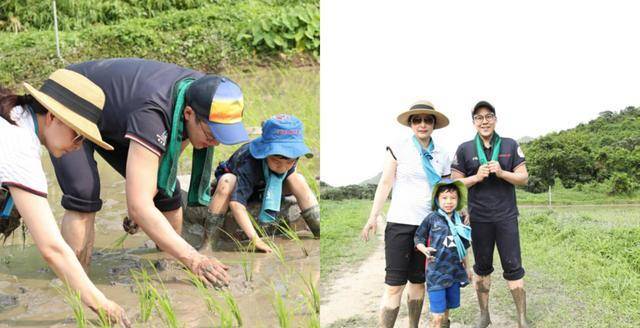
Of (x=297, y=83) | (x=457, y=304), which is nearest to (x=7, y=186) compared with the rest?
(x=457, y=304)

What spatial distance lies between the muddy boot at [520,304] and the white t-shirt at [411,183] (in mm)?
596

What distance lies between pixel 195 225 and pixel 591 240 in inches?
87.8

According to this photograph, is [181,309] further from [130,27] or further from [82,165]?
[130,27]

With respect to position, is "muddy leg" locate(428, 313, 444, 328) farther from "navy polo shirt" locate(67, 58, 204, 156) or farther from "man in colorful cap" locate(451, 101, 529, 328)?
"navy polo shirt" locate(67, 58, 204, 156)

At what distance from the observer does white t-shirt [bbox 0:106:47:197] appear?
276 cm

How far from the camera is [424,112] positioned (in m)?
3.05

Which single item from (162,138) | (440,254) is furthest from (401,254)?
(162,138)

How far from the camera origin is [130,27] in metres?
10.3

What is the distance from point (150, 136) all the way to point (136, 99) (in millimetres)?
267

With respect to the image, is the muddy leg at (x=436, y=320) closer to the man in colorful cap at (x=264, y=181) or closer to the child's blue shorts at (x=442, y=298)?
the child's blue shorts at (x=442, y=298)

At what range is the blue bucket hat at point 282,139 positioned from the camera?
3998 mm

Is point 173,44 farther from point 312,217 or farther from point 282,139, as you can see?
point 282,139

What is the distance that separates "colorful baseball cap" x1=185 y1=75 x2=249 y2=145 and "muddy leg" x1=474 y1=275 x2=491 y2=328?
1200 millimetres

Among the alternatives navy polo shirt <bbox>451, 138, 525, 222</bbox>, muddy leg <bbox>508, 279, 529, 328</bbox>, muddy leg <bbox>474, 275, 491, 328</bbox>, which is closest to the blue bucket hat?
navy polo shirt <bbox>451, 138, 525, 222</bbox>
